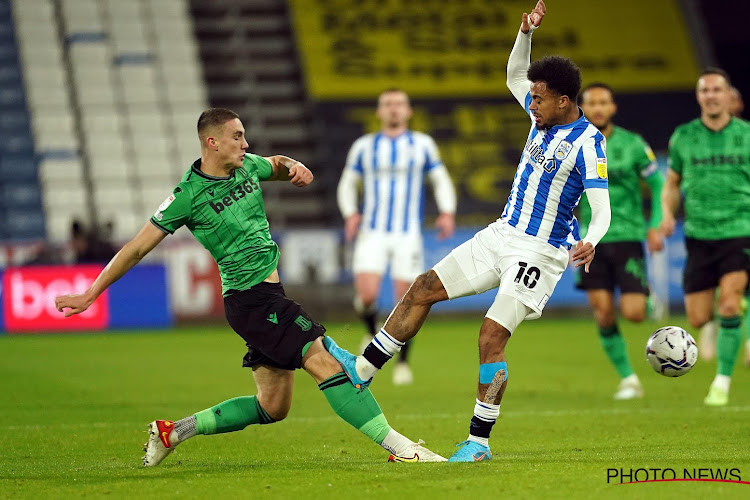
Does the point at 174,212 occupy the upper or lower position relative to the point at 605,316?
upper

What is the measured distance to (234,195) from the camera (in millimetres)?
6184

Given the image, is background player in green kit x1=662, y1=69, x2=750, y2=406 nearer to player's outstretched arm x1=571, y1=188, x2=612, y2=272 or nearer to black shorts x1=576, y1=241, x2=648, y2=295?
black shorts x1=576, y1=241, x2=648, y2=295

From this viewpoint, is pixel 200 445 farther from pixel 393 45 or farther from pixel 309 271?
pixel 393 45

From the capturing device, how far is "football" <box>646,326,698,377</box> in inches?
284

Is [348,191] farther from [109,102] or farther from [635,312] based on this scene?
[109,102]

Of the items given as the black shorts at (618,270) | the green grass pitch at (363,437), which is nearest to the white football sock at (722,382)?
the green grass pitch at (363,437)

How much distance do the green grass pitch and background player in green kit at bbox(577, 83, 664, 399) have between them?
732 mm

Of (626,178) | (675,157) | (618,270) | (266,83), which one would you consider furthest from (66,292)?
(675,157)

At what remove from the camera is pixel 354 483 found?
18.3 feet

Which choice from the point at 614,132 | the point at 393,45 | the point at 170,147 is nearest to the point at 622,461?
the point at 614,132

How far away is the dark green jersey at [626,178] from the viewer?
9391 millimetres

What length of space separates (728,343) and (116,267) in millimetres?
5026

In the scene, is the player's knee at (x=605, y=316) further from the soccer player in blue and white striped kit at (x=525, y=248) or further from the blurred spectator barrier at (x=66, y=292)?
the blurred spectator barrier at (x=66, y=292)

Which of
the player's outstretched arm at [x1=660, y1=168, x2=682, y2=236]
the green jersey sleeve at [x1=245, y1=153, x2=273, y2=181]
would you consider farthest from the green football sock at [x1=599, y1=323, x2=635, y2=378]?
the green jersey sleeve at [x1=245, y1=153, x2=273, y2=181]
